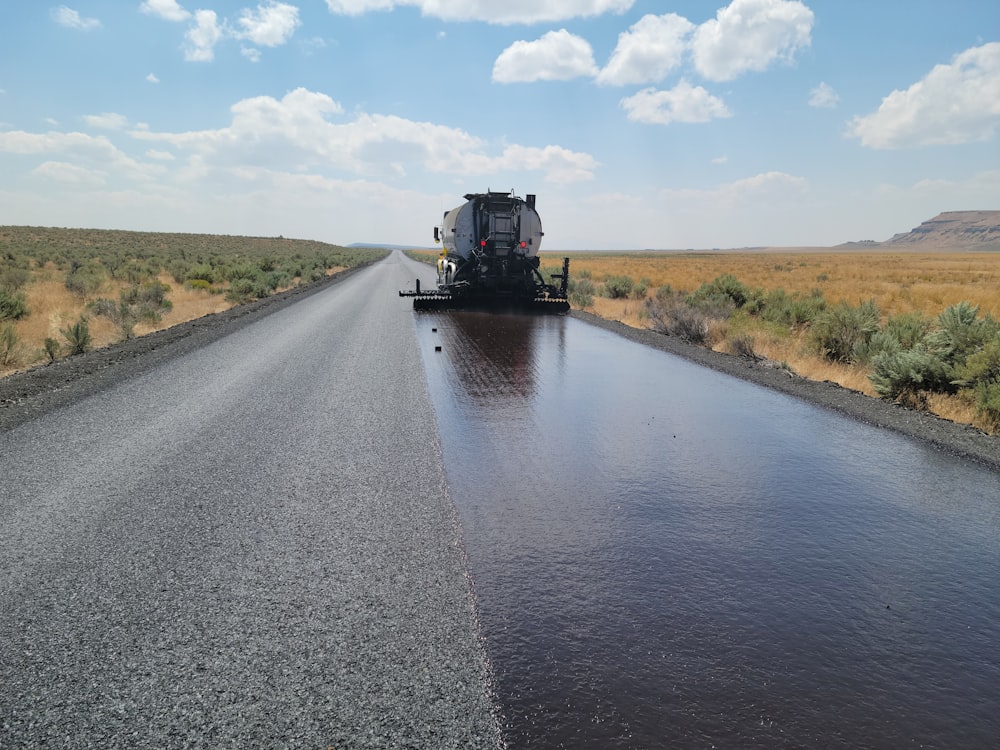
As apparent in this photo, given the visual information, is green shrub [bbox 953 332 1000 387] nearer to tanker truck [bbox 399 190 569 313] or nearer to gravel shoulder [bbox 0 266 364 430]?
gravel shoulder [bbox 0 266 364 430]

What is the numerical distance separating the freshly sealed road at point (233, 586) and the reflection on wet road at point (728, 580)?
36 cm

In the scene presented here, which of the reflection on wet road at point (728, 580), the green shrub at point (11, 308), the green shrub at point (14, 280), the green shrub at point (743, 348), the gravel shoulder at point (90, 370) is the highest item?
the green shrub at point (14, 280)

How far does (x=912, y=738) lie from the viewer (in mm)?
2631

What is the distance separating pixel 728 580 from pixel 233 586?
296 cm

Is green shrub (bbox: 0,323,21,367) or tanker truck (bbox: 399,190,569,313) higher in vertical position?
tanker truck (bbox: 399,190,569,313)

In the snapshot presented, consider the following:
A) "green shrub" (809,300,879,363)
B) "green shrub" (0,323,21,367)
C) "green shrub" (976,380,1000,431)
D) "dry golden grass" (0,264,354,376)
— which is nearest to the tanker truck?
"dry golden grass" (0,264,354,376)

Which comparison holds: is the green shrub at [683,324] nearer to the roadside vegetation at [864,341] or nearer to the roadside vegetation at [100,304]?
the roadside vegetation at [864,341]

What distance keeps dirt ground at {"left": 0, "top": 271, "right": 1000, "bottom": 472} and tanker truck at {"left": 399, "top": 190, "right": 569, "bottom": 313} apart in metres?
5.53

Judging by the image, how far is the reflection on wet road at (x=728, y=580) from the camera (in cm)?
275

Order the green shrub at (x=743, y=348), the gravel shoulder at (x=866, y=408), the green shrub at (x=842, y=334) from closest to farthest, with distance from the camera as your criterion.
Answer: the gravel shoulder at (x=866, y=408)
the green shrub at (x=743, y=348)
the green shrub at (x=842, y=334)

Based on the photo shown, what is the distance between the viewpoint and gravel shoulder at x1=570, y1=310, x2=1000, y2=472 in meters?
6.66

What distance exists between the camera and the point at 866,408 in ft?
27.3

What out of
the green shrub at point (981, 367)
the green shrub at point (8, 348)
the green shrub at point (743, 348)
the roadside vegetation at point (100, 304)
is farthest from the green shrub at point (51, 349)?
the green shrub at point (981, 367)

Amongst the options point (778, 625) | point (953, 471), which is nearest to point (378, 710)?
point (778, 625)
